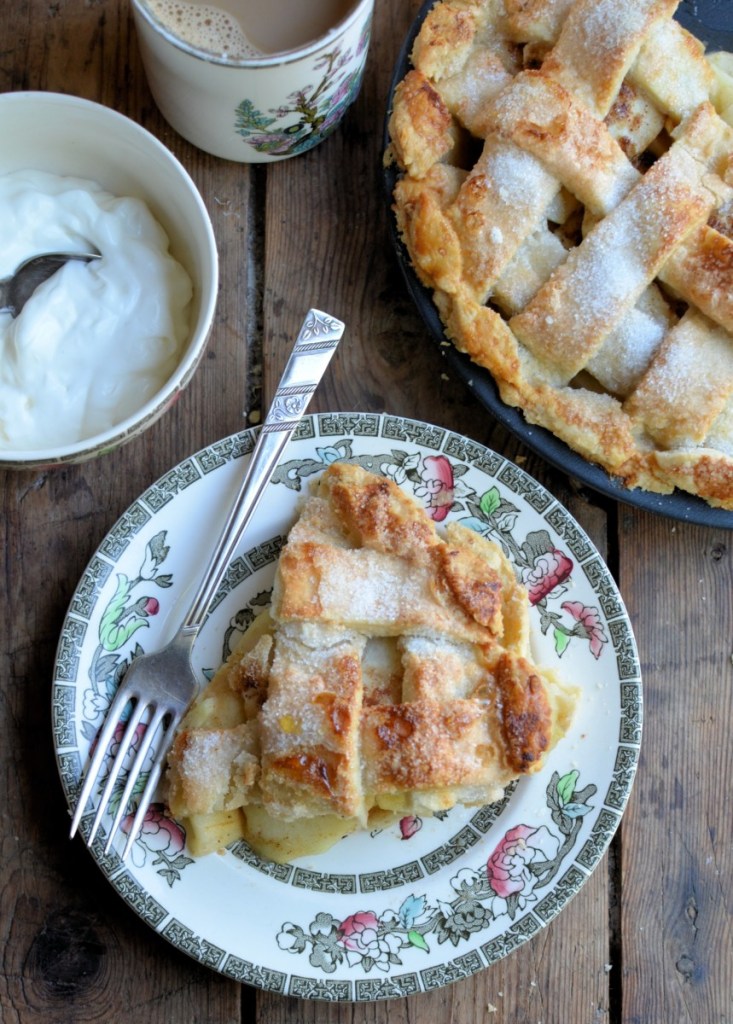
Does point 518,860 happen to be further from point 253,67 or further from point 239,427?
point 253,67

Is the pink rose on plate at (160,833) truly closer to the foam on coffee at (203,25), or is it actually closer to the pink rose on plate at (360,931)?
the pink rose on plate at (360,931)

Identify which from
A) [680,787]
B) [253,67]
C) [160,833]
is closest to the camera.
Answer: [253,67]

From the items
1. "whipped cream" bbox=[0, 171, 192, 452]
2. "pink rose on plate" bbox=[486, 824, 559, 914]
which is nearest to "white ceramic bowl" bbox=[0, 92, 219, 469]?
"whipped cream" bbox=[0, 171, 192, 452]

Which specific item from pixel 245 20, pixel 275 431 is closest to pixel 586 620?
pixel 275 431

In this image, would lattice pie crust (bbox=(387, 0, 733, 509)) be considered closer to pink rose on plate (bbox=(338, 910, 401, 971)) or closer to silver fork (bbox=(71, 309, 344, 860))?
silver fork (bbox=(71, 309, 344, 860))

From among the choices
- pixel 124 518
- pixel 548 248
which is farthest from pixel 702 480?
pixel 124 518

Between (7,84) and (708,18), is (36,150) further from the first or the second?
(708,18)
